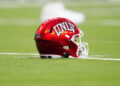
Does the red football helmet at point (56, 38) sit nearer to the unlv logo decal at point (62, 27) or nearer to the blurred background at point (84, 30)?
the unlv logo decal at point (62, 27)

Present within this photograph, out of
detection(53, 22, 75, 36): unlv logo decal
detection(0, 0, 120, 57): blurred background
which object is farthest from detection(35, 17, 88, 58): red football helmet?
detection(0, 0, 120, 57): blurred background

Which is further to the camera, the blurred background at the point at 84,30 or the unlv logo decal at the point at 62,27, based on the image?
the blurred background at the point at 84,30

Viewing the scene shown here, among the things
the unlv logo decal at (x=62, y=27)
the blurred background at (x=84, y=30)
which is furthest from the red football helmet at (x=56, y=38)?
the blurred background at (x=84, y=30)

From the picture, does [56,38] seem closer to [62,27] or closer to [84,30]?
[62,27]

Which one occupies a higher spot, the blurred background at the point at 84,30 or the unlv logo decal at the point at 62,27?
the unlv logo decal at the point at 62,27

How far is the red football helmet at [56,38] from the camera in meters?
9.20

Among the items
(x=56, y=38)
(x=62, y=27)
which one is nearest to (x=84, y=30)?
(x=62, y=27)

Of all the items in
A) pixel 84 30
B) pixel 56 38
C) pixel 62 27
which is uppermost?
pixel 62 27

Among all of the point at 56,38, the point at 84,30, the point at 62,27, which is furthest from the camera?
the point at 84,30

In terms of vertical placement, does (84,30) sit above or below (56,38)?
below

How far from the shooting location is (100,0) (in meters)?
50.2

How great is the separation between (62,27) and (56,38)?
0.90ft

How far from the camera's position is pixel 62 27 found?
30.6 ft

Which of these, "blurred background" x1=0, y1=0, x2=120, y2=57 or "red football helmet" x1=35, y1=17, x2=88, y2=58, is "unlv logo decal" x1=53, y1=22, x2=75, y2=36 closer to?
"red football helmet" x1=35, y1=17, x2=88, y2=58
